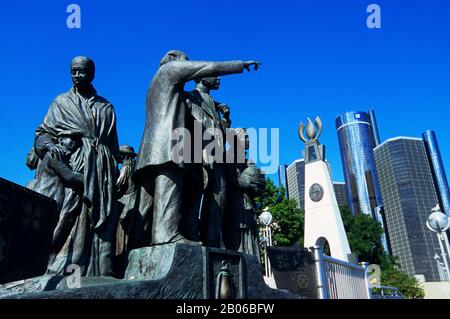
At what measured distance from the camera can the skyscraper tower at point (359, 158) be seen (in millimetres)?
122375

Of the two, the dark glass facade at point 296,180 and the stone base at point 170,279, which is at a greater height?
the dark glass facade at point 296,180

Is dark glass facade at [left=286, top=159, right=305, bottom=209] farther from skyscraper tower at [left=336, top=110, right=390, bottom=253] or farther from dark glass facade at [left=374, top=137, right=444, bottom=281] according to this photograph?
skyscraper tower at [left=336, top=110, right=390, bottom=253]

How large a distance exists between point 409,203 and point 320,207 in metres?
Answer: 78.9

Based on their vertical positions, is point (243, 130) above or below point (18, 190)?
above

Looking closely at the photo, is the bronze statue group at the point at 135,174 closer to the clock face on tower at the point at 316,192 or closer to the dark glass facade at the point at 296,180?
the clock face on tower at the point at 316,192

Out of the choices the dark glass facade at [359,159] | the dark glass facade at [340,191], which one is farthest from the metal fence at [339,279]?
the dark glass facade at [359,159]

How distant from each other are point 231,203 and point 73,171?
6.42 ft

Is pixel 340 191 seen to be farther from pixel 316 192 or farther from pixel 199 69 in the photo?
pixel 199 69

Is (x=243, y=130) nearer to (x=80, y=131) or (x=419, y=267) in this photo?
(x=80, y=131)

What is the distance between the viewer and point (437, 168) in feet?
338

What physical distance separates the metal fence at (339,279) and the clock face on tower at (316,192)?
1153 cm

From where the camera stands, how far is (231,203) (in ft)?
17.0

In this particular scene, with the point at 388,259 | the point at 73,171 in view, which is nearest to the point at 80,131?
the point at 73,171

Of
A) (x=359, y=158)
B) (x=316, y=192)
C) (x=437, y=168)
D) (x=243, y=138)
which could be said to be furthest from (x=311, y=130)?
(x=359, y=158)
